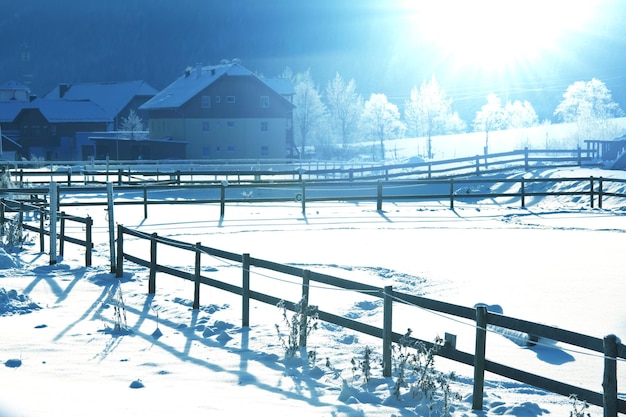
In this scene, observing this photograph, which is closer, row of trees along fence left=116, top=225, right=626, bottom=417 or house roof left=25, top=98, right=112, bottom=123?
row of trees along fence left=116, top=225, right=626, bottom=417

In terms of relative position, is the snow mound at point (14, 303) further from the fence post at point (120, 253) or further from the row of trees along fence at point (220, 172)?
the row of trees along fence at point (220, 172)

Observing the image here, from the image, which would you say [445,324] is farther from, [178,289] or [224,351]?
[178,289]

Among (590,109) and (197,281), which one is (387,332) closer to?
(197,281)

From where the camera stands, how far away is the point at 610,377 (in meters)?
7.14

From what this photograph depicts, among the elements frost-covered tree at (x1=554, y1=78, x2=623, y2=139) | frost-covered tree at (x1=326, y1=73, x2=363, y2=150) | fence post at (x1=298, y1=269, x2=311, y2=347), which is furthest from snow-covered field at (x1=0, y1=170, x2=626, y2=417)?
frost-covered tree at (x1=326, y1=73, x2=363, y2=150)

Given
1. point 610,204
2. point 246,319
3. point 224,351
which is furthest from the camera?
point 610,204

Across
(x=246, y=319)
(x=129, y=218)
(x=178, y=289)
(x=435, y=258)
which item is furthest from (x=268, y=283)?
(x=129, y=218)

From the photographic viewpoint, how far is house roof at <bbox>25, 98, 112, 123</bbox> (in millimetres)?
93812

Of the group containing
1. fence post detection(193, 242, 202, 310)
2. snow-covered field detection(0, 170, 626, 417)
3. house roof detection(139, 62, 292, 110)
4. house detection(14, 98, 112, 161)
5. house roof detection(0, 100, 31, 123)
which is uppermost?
house roof detection(139, 62, 292, 110)

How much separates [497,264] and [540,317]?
5.35 m

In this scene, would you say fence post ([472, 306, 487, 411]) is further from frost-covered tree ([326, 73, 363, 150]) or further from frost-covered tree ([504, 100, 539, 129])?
frost-covered tree ([504, 100, 539, 129])

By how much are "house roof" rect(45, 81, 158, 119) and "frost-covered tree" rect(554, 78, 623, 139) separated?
55.2 metres

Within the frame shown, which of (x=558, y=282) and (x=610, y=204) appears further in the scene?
(x=610, y=204)

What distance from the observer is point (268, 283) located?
1546 centimetres
